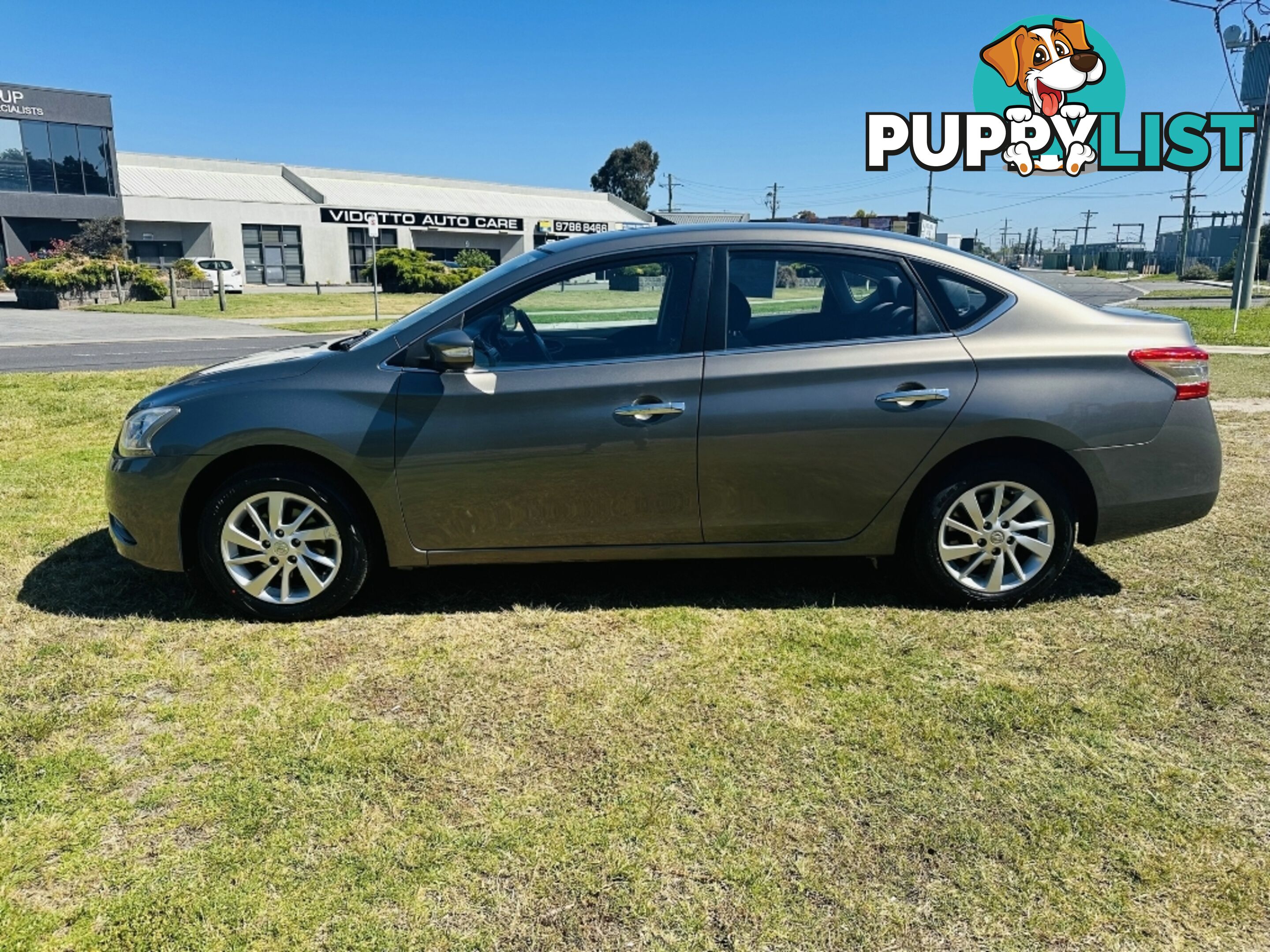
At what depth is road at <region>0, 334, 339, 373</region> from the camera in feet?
48.4

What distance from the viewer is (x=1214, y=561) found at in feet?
15.5

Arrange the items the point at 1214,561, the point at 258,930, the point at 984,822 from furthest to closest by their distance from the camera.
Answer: the point at 1214,561 → the point at 984,822 → the point at 258,930

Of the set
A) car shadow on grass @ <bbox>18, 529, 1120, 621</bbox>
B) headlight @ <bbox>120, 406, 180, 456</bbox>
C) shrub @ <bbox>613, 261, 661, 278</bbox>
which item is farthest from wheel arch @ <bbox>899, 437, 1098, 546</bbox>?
headlight @ <bbox>120, 406, 180, 456</bbox>

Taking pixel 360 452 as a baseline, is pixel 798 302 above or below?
above

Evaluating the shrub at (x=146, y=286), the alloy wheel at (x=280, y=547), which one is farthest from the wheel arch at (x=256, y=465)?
the shrub at (x=146, y=286)

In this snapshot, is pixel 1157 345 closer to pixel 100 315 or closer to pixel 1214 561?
pixel 1214 561

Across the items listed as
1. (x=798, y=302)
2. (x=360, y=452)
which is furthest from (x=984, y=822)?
(x=360, y=452)

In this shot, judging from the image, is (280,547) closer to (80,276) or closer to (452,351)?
(452,351)

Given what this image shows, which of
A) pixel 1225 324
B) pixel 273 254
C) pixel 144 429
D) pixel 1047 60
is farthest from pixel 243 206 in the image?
pixel 144 429

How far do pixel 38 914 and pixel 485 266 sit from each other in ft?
167

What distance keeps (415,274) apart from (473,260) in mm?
10528

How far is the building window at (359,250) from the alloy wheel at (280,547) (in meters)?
51.8

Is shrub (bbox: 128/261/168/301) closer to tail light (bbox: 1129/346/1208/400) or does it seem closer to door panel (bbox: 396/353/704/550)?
door panel (bbox: 396/353/704/550)

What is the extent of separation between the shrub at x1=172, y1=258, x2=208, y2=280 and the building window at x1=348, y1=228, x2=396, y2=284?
44.7 feet
